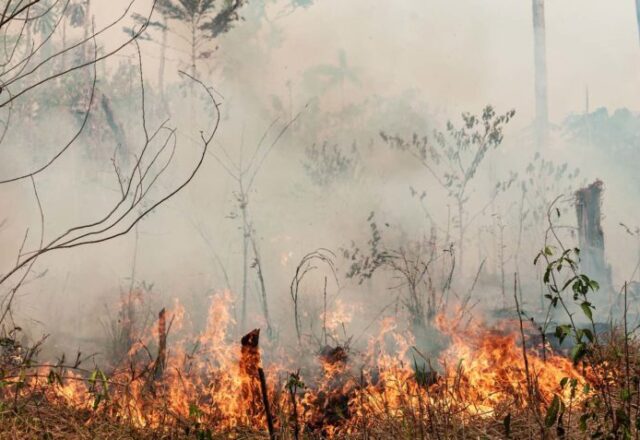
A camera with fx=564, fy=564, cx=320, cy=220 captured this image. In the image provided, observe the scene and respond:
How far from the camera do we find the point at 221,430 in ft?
14.6

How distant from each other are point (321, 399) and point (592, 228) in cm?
678

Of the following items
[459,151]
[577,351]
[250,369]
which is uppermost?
[459,151]

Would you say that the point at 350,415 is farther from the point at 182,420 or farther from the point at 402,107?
the point at 402,107

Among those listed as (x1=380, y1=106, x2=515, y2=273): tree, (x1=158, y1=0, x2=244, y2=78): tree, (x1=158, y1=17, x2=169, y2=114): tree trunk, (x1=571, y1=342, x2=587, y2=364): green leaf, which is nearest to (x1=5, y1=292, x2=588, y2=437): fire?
(x1=571, y1=342, x2=587, y2=364): green leaf

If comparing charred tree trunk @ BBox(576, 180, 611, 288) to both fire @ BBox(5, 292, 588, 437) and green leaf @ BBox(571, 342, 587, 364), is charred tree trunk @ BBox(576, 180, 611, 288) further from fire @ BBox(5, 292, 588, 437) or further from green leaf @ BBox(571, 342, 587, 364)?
green leaf @ BBox(571, 342, 587, 364)

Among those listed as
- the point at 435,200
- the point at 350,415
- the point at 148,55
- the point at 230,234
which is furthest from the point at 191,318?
the point at 148,55

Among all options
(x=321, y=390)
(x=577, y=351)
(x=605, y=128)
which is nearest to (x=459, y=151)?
(x=321, y=390)

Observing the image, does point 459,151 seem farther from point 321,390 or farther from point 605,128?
point 605,128

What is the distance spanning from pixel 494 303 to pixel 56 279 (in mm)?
8559

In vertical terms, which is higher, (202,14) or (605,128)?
(605,128)

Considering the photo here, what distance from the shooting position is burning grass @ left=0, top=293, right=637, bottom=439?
145 inches

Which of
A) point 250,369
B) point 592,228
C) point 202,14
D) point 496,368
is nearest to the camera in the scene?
point 250,369

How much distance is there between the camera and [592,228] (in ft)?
32.0

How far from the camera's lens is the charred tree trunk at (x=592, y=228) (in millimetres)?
9656
